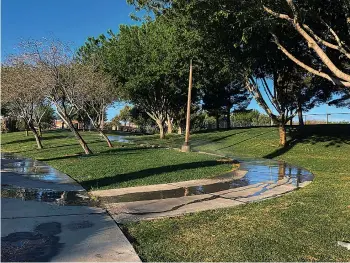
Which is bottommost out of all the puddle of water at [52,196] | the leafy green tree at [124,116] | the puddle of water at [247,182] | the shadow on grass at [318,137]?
the puddle of water at [247,182]

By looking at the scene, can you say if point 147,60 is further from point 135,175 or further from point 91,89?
point 135,175

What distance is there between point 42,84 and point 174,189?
12.5m

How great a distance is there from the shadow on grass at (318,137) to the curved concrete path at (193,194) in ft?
30.1

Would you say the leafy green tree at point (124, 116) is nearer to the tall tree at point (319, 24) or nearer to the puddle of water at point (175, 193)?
the tall tree at point (319, 24)

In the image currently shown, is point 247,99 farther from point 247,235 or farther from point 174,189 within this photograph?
point 247,235

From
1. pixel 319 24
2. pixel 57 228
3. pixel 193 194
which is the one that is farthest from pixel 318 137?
pixel 57 228

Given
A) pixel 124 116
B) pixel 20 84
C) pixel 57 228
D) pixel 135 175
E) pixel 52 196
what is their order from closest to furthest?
pixel 57 228
pixel 52 196
pixel 135 175
pixel 20 84
pixel 124 116

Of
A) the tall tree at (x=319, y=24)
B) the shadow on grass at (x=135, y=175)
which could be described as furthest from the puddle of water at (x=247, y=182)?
the tall tree at (x=319, y=24)

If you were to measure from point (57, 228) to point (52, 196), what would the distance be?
109 inches

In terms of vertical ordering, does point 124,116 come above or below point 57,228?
above

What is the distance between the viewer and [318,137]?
84.0 feet

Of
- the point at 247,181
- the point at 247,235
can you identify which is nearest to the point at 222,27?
the point at 247,181

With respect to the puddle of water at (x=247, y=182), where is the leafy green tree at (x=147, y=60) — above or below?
above

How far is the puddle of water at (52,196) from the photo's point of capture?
821cm
